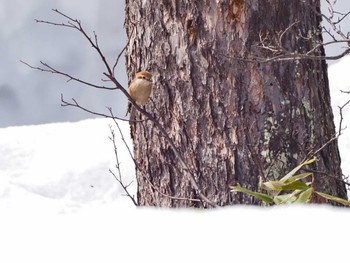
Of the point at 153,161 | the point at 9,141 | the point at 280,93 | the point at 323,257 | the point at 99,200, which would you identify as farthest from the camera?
the point at 9,141

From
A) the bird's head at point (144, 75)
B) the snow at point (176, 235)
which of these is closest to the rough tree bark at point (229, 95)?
the bird's head at point (144, 75)

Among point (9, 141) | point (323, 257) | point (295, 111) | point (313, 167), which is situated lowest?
point (323, 257)

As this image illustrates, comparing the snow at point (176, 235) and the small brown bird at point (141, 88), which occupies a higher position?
the small brown bird at point (141, 88)

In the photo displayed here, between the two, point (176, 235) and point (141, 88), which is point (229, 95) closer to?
point (141, 88)

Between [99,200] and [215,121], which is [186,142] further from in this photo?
[99,200]

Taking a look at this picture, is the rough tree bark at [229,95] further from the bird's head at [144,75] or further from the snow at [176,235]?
the snow at [176,235]

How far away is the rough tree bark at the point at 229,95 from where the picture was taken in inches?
52.9

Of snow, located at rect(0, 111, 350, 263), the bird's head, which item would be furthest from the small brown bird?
snow, located at rect(0, 111, 350, 263)

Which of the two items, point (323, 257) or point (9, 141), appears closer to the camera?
point (323, 257)

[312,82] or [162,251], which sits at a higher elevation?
[312,82]

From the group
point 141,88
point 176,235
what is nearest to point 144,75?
point 141,88

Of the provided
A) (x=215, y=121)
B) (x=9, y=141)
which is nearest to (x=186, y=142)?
(x=215, y=121)

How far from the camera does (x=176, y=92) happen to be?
1.40m

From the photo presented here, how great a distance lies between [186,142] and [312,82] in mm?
303
